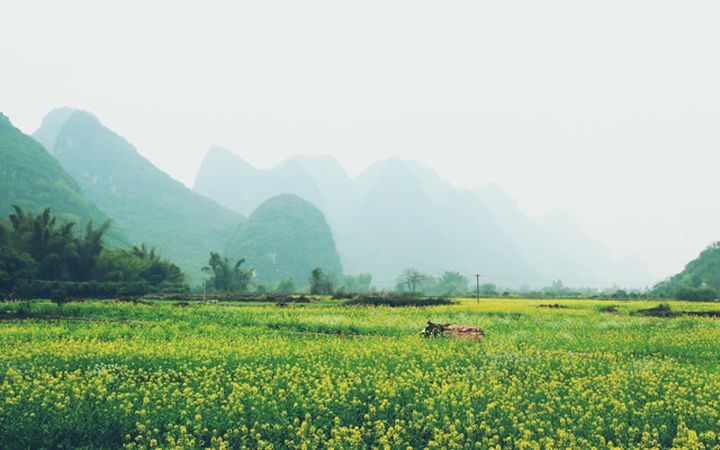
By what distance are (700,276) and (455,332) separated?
91.1 m

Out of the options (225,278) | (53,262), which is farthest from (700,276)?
(53,262)

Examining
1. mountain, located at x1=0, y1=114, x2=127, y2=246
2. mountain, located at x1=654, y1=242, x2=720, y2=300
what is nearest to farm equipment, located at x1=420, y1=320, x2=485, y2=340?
mountain, located at x1=654, y1=242, x2=720, y2=300

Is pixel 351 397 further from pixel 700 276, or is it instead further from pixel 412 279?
pixel 700 276

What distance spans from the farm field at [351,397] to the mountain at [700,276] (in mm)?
81616

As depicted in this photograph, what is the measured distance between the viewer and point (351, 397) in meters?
11.2

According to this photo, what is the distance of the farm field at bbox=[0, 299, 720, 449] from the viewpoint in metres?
9.22

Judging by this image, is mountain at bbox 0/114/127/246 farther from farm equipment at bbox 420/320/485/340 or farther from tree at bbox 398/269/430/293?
farm equipment at bbox 420/320/485/340

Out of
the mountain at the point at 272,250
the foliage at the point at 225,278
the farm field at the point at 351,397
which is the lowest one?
the farm field at the point at 351,397

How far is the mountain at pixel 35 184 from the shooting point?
99.0m

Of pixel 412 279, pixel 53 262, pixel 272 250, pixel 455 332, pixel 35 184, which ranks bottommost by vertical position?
pixel 455 332

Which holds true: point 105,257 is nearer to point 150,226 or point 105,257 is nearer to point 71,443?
point 71,443

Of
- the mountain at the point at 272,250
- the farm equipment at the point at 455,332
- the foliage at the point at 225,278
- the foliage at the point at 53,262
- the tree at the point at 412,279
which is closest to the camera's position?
the farm equipment at the point at 455,332

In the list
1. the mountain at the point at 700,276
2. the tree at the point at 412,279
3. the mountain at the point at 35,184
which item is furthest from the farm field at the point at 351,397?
the mountain at the point at 35,184

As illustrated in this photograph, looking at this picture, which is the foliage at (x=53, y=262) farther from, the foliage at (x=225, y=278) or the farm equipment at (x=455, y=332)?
the farm equipment at (x=455, y=332)
